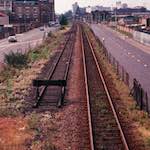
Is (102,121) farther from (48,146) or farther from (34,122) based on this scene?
(48,146)

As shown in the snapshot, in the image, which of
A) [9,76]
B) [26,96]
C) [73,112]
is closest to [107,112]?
[73,112]

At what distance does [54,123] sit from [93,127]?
65.6 inches

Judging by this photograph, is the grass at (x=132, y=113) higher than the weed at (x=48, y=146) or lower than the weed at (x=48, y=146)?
lower

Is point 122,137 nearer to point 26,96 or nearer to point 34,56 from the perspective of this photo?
point 26,96

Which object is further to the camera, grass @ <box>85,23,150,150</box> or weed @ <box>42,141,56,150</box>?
grass @ <box>85,23,150,150</box>

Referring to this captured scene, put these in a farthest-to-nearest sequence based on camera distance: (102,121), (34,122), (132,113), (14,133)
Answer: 1. (132,113)
2. (102,121)
3. (34,122)
4. (14,133)

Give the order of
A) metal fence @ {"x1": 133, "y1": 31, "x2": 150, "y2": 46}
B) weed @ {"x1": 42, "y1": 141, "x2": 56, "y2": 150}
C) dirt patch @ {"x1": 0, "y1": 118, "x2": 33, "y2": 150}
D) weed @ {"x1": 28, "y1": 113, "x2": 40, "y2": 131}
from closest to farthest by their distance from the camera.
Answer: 1. weed @ {"x1": 42, "y1": 141, "x2": 56, "y2": 150}
2. dirt patch @ {"x1": 0, "y1": 118, "x2": 33, "y2": 150}
3. weed @ {"x1": 28, "y1": 113, "x2": 40, "y2": 131}
4. metal fence @ {"x1": 133, "y1": 31, "x2": 150, "y2": 46}

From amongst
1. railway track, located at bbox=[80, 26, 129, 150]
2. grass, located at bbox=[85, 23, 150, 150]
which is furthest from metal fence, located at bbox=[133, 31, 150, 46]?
railway track, located at bbox=[80, 26, 129, 150]

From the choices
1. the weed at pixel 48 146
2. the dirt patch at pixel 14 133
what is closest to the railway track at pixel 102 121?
the weed at pixel 48 146

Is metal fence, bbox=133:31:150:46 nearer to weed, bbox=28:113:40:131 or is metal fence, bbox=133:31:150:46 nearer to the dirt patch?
weed, bbox=28:113:40:131

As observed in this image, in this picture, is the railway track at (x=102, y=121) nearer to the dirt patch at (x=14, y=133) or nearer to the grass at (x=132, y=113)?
the grass at (x=132, y=113)


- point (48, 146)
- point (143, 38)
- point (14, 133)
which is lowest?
point (14, 133)

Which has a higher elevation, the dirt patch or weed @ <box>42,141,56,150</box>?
weed @ <box>42,141,56,150</box>

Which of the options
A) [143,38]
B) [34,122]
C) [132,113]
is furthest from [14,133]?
[143,38]
